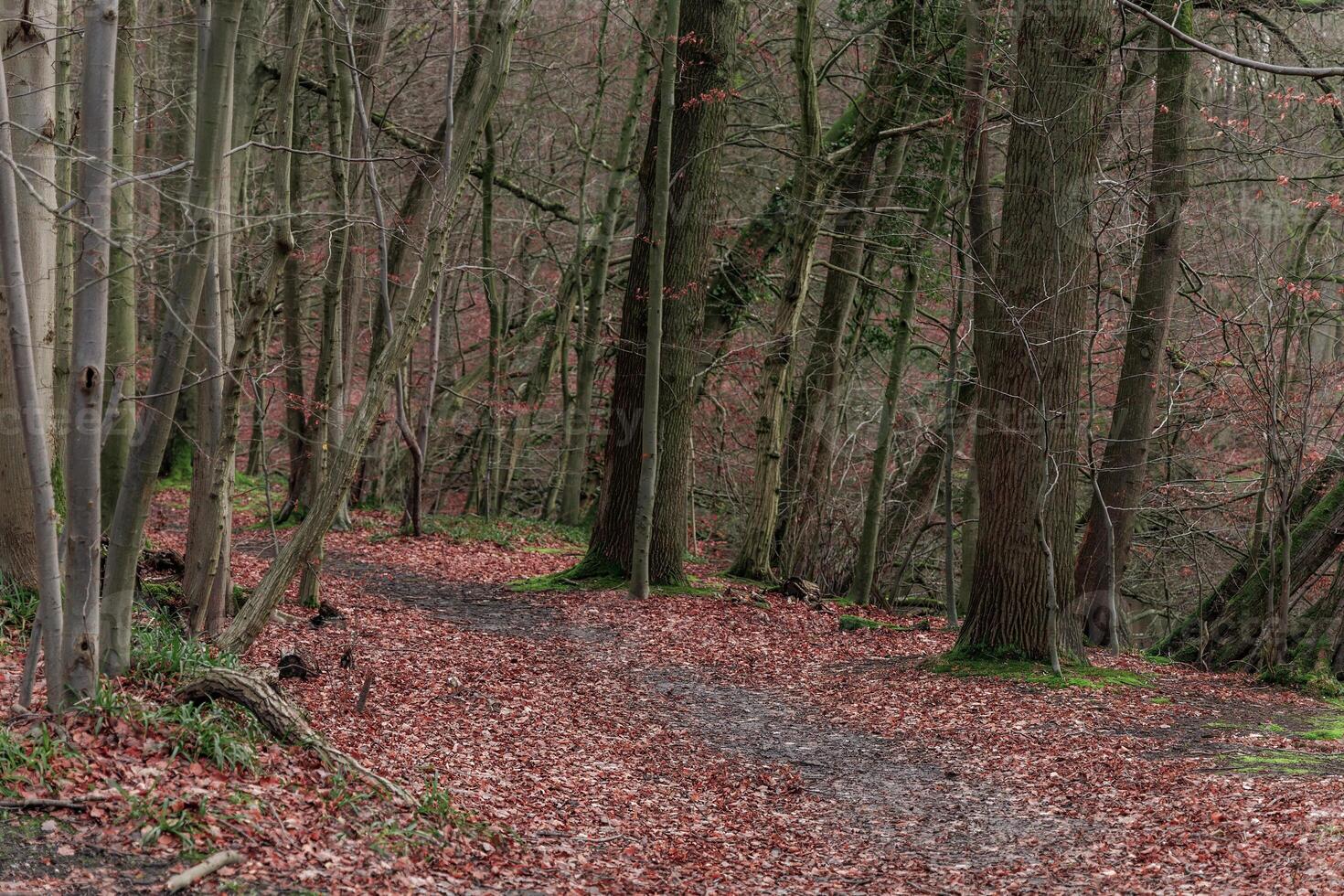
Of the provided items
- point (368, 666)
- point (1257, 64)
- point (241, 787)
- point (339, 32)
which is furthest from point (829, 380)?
point (241, 787)

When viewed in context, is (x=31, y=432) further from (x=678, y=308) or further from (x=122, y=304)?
(x=678, y=308)

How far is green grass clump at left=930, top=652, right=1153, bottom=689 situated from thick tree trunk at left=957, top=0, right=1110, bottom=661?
12 centimetres

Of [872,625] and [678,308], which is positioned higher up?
[678,308]

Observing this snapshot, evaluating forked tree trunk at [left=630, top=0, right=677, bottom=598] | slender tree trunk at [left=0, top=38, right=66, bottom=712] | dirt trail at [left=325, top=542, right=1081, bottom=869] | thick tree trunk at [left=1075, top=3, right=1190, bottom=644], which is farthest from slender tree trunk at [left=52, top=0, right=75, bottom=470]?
thick tree trunk at [left=1075, top=3, right=1190, bottom=644]

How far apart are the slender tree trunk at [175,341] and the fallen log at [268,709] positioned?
1.50 ft

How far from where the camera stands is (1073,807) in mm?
6410

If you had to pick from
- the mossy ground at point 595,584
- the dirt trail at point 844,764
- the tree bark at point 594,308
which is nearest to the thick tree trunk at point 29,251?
the dirt trail at point 844,764

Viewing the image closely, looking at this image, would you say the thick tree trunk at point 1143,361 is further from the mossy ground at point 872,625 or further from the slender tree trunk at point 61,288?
the slender tree trunk at point 61,288

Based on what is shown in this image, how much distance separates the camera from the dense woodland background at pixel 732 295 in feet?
22.0

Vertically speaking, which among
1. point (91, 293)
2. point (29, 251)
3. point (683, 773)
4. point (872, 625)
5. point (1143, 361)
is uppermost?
point (1143, 361)

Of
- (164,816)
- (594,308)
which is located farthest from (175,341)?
(594,308)

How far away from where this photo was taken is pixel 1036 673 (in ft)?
29.8

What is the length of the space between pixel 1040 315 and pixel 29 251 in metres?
7.44

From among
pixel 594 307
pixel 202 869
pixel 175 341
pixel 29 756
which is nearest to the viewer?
pixel 202 869
